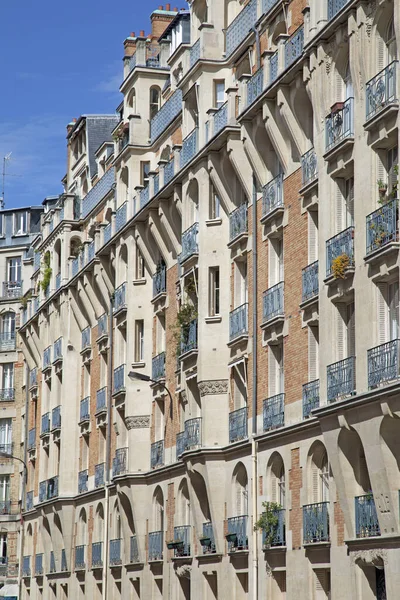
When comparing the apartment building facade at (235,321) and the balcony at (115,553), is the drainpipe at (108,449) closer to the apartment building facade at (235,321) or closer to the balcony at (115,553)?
the apartment building facade at (235,321)

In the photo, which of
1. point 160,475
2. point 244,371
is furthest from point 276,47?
point 160,475

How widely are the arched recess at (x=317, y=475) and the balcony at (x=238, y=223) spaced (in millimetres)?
8291

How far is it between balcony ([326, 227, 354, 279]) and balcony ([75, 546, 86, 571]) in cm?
2759

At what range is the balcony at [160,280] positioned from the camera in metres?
47.8

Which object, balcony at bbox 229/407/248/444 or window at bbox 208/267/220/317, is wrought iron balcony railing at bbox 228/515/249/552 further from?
window at bbox 208/267/220/317

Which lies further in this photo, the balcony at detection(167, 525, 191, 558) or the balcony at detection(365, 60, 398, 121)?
the balcony at detection(167, 525, 191, 558)

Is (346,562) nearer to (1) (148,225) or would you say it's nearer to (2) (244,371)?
(2) (244,371)

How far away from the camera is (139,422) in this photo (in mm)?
48688

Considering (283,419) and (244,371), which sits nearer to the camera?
(283,419)

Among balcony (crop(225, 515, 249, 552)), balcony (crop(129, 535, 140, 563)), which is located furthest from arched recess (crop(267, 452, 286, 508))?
balcony (crop(129, 535, 140, 563))

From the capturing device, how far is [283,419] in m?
35.9

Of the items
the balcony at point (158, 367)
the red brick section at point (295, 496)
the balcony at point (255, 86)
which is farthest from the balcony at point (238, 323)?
the balcony at point (158, 367)

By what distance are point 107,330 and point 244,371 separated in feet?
51.7

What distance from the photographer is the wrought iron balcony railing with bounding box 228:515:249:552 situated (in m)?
38.2
